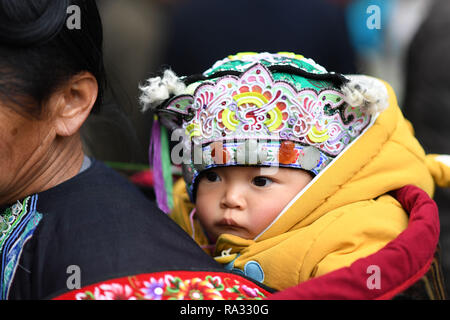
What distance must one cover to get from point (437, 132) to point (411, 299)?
184 cm

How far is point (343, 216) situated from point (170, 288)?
0.67 meters

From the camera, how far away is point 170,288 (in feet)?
4.76

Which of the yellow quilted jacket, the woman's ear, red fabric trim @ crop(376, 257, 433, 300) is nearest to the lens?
red fabric trim @ crop(376, 257, 433, 300)

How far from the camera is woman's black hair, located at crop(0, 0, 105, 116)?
1.48 m

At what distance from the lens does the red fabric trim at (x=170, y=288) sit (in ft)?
4.59

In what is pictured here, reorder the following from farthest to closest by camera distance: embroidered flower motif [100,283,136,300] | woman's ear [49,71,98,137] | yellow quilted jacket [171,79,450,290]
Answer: yellow quilted jacket [171,79,450,290] < woman's ear [49,71,98,137] < embroidered flower motif [100,283,136,300]

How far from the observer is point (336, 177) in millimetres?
1953

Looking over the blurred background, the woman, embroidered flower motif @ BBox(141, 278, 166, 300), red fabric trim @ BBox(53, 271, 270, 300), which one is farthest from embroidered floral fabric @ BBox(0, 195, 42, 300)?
the blurred background

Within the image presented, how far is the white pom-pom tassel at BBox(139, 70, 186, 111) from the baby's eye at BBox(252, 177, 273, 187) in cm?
43

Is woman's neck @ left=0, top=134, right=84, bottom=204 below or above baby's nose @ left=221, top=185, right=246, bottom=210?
above

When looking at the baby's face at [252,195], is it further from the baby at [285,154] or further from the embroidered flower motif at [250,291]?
the embroidered flower motif at [250,291]

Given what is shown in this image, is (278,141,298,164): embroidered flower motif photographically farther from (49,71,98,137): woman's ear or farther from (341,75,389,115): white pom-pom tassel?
(49,71,98,137): woman's ear
